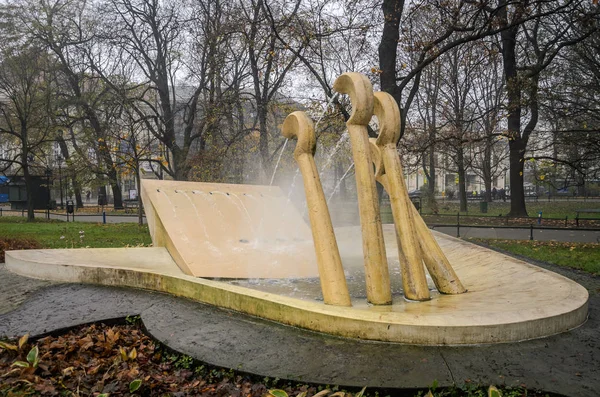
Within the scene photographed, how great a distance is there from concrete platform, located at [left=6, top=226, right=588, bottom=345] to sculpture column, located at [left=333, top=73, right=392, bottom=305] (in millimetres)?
252

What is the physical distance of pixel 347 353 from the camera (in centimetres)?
364

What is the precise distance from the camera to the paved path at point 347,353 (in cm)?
318

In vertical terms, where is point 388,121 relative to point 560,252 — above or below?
above

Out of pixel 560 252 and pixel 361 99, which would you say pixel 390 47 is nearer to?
pixel 560 252

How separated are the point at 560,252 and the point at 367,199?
8022mm

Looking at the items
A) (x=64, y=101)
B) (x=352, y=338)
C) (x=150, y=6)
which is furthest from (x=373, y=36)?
(x=64, y=101)

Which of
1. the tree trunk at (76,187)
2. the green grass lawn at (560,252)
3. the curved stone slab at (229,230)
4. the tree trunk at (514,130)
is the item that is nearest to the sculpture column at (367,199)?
the curved stone slab at (229,230)

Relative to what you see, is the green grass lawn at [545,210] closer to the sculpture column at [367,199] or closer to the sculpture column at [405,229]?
the sculpture column at [405,229]

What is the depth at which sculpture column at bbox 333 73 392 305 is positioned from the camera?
4.77m

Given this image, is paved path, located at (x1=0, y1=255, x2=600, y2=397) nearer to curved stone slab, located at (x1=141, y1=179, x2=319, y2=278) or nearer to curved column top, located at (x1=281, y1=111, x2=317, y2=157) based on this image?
curved stone slab, located at (x1=141, y1=179, x2=319, y2=278)

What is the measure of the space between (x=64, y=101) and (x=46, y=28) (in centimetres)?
360

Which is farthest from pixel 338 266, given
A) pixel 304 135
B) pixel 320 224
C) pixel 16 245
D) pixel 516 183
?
pixel 516 183

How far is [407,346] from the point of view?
3707 millimetres

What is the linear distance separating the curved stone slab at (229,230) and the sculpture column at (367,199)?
7.75ft
